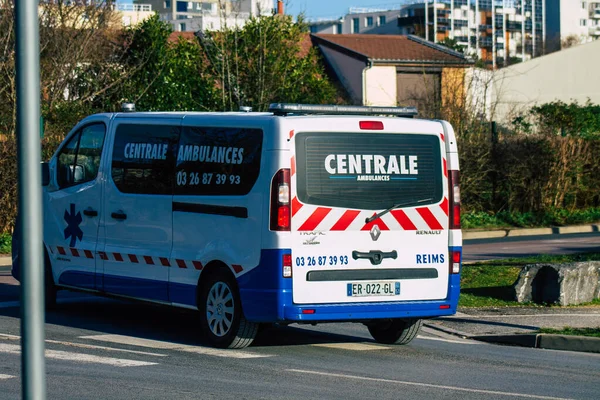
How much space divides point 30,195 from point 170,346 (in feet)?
23.8

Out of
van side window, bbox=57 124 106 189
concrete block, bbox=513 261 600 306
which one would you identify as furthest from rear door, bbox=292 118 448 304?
concrete block, bbox=513 261 600 306

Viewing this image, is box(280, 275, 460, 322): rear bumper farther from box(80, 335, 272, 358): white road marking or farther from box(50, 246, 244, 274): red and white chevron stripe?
box(50, 246, 244, 274): red and white chevron stripe

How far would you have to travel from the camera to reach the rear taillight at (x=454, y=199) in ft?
34.7

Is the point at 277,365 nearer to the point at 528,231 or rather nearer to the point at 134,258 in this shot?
the point at 134,258

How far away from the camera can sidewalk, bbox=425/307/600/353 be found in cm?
1092

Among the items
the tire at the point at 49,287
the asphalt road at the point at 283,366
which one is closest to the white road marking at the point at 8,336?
the asphalt road at the point at 283,366

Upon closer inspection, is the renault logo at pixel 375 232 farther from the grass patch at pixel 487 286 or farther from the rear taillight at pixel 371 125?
the grass patch at pixel 487 286

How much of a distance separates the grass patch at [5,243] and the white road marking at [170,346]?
10606 millimetres

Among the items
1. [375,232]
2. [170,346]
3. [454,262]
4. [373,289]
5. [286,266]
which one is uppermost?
[375,232]

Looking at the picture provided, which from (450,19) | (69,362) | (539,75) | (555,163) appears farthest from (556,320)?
(450,19)

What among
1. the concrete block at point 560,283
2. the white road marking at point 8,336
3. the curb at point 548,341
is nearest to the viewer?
the white road marking at point 8,336

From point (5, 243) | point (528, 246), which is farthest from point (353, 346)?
point (528, 246)

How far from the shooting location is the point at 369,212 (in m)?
10.1

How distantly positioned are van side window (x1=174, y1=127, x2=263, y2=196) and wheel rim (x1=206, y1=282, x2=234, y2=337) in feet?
2.89
